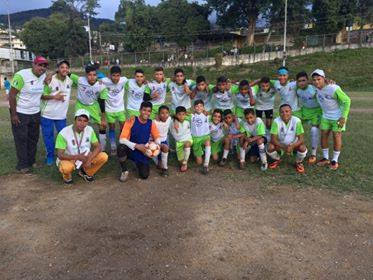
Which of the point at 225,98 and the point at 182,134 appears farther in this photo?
the point at 225,98

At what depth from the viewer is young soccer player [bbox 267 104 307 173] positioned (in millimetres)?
6918

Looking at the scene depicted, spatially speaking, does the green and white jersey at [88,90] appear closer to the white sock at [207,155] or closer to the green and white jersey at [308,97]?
the white sock at [207,155]

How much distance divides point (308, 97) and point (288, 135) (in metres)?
1.03

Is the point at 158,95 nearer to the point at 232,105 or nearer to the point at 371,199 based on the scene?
the point at 232,105

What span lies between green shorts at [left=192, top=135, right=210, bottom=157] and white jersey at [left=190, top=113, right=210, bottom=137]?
6cm

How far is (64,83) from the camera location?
7391 millimetres

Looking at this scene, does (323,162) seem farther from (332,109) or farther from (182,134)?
(182,134)

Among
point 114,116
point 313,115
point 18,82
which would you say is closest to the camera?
point 18,82

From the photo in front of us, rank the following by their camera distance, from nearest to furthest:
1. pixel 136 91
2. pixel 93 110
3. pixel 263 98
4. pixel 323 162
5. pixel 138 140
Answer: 1. pixel 138 140
2. pixel 323 162
3. pixel 93 110
4. pixel 136 91
5. pixel 263 98

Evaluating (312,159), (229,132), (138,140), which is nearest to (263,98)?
(229,132)

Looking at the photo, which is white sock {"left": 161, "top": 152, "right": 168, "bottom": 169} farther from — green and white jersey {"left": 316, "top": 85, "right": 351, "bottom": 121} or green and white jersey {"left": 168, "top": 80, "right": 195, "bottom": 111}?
green and white jersey {"left": 316, "top": 85, "right": 351, "bottom": 121}

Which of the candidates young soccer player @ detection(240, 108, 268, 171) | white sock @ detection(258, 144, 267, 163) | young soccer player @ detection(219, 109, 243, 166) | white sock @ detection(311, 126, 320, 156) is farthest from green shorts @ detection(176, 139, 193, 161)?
white sock @ detection(311, 126, 320, 156)

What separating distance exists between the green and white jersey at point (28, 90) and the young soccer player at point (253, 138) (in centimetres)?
385

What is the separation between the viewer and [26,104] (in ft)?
22.8
